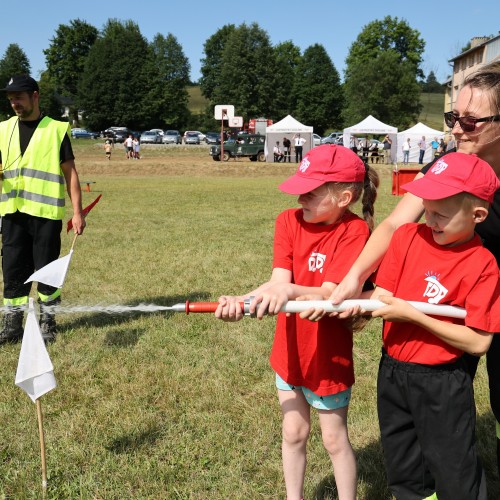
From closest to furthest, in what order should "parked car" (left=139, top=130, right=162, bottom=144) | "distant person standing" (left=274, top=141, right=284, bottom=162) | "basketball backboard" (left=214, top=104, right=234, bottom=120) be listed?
"distant person standing" (left=274, top=141, right=284, bottom=162) → "basketball backboard" (left=214, top=104, right=234, bottom=120) → "parked car" (left=139, top=130, right=162, bottom=144)

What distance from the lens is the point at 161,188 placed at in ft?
71.9

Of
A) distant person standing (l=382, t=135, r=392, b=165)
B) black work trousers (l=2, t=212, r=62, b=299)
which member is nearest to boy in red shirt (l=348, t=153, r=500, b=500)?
black work trousers (l=2, t=212, r=62, b=299)

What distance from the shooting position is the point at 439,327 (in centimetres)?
215

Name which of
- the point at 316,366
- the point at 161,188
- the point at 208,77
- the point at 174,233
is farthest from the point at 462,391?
the point at 208,77

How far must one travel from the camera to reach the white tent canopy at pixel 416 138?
128 feet

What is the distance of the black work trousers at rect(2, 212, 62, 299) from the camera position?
17.6ft

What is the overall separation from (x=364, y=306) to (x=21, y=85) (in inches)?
164

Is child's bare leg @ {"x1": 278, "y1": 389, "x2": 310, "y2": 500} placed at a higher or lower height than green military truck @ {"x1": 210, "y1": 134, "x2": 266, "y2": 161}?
lower

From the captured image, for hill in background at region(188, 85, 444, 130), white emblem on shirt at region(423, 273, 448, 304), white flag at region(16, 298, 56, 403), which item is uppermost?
hill in background at region(188, 85, 444, 130)

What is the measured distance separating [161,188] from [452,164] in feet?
66.7

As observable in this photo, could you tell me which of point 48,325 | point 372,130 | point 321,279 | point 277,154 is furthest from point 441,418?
point 372,130

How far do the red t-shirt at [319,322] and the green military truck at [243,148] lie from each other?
3751 cm

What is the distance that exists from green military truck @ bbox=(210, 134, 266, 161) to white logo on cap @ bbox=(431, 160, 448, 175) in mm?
37858

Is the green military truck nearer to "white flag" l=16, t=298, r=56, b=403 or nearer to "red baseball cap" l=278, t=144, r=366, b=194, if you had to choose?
"white flag" l=16, t=298, r=56, b=403
